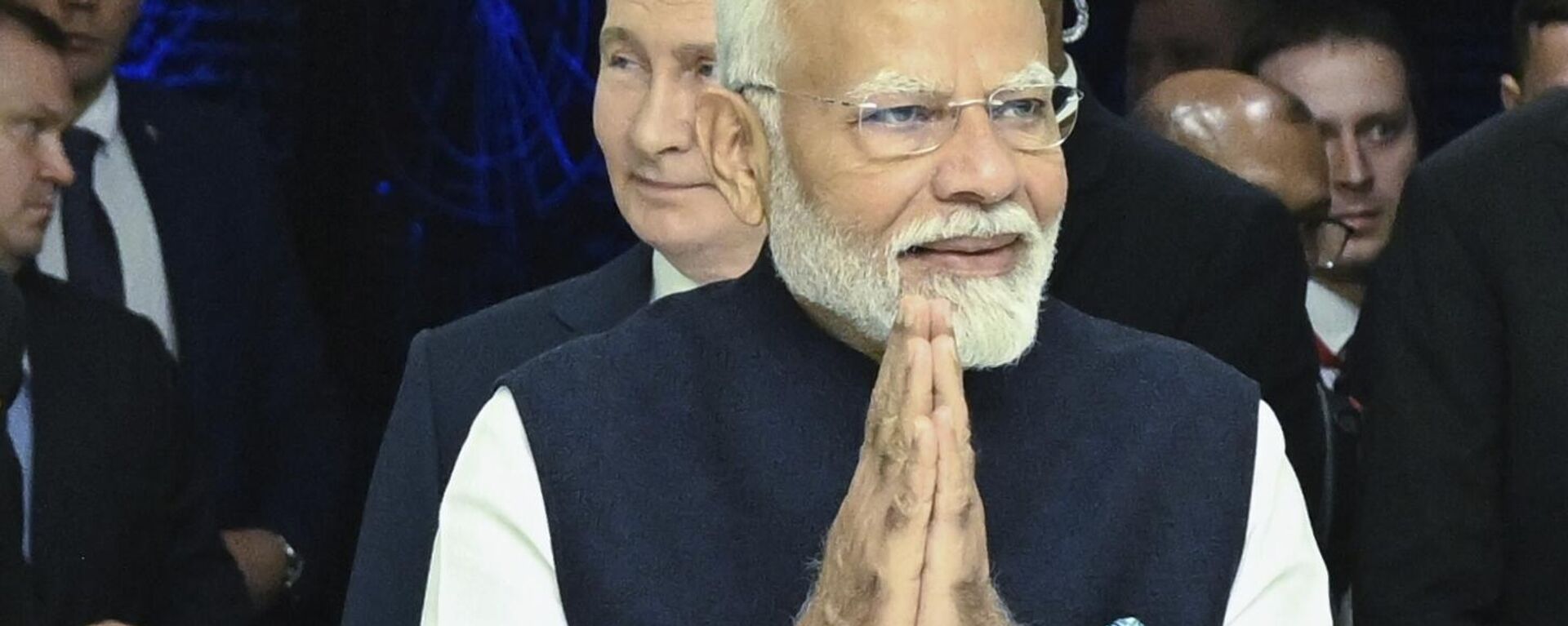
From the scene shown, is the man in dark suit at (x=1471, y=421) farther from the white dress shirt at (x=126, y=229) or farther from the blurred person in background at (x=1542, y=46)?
the white dress shirt at (x=126, y=229)

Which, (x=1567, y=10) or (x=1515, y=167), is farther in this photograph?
(x=1567, y=10)

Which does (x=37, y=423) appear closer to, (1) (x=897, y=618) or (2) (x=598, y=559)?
(2) (x=598, y=559)

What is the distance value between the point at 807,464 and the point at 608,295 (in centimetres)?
72

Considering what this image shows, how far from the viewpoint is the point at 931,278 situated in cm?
249

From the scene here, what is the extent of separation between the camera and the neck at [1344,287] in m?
4.25

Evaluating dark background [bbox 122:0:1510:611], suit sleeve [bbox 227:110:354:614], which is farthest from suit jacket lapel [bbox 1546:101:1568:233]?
dark background [bbox 122:0:1510:611]

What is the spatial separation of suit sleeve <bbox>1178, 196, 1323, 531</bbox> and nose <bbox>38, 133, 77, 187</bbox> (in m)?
1.57

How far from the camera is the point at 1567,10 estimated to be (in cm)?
365

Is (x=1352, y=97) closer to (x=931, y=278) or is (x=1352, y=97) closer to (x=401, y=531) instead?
(x=401, y=531)

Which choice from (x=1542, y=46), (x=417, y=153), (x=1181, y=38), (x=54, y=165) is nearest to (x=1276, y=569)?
(x=1542, y=46)

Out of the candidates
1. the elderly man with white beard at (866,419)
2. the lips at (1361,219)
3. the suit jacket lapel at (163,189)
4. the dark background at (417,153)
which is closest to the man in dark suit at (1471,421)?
the elderly man with white beard at (866,419)

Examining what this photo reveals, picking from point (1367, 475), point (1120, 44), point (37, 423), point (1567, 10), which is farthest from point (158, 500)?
point (1120, 44)

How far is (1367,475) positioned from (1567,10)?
829mm

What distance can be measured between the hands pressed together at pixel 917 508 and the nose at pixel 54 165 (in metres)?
1.91
